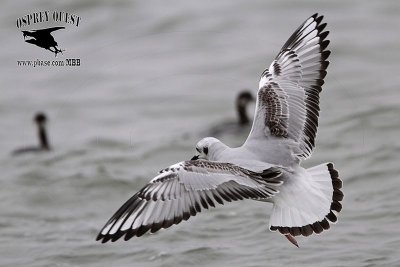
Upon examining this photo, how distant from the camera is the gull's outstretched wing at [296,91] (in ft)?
26.4

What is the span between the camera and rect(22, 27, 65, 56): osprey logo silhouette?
14.4 metres

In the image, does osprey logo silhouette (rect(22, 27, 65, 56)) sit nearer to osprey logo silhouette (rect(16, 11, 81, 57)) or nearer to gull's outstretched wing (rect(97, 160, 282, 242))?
osprey logo silhouette (rect(16, 11, 81, 57))

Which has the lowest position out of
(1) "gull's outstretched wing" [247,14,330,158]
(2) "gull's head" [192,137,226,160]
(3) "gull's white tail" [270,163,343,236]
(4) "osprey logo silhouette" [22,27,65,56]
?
(3) "gull's white tail" [270,163,343,236]

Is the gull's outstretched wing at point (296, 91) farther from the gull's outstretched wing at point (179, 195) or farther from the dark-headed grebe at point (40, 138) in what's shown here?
the dark-headed grebe at point (40, 138)

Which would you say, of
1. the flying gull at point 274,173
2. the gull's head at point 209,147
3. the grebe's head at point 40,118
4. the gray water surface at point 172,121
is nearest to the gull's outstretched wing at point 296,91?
the flying gull at point 274,173

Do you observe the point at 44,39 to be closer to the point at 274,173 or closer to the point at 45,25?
the point at 45,25

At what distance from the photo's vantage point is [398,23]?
52.5ft

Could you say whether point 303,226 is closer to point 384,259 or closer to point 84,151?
point 384,259

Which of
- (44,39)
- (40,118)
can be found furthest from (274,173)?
(44,39)

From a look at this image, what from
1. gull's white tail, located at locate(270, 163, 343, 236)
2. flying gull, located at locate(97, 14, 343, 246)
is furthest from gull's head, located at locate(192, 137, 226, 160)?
gull's white tail, located at locate(270, 163, 343, 236)

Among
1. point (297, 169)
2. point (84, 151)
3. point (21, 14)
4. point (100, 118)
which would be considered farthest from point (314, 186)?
point (21, 14)

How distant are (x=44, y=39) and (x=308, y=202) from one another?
26.5ft

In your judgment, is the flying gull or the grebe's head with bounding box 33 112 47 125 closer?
the flying gull

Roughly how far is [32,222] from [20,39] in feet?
22.0
